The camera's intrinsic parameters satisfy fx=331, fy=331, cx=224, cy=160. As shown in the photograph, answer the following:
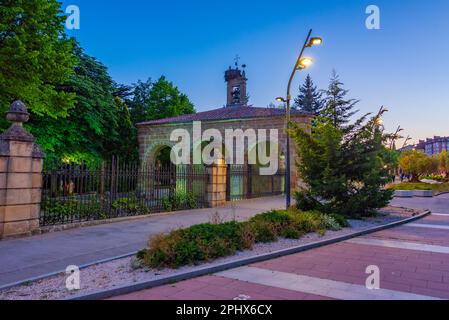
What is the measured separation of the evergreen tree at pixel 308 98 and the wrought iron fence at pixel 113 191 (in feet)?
138

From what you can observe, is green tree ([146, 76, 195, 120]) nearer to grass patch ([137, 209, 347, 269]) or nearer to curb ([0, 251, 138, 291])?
grass patch ([137, 209, 347, 269])

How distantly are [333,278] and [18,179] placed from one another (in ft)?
24.0

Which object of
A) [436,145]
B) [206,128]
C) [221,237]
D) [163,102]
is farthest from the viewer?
[436,145]

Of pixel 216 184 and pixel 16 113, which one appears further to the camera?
pixel 216 184

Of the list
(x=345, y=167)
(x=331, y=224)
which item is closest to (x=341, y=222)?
(x=331, y=224)

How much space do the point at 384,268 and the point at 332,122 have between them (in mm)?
6572

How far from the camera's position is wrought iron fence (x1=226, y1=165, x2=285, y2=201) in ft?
56.7

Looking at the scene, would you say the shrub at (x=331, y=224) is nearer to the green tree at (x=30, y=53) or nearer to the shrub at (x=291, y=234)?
the shrub at (x=291, y=234)

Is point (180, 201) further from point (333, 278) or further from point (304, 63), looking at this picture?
point (333, 278)

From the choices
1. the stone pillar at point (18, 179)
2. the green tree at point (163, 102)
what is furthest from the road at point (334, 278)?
the green tree at point (163, 102)

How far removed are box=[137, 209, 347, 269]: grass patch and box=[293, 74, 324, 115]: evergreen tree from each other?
152 ft

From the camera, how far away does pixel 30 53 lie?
35.8 feet

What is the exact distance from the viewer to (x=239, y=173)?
1741 cm
